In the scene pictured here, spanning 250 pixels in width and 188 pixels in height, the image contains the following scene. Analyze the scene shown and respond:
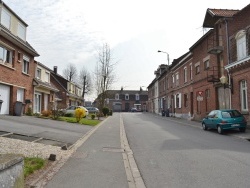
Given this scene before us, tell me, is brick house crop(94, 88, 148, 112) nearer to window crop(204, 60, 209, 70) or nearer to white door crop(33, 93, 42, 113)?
white door crop(33, 93, 42, 113)

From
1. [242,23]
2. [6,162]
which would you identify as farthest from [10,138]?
[242,23]

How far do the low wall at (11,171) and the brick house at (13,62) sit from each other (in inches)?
629

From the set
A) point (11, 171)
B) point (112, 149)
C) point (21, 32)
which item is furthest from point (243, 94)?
point (11, 171)

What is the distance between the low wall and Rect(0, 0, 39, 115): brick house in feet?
52.4

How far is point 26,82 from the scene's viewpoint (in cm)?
2555

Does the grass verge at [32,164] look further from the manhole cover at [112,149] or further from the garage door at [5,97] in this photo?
the garage door at [5,97]

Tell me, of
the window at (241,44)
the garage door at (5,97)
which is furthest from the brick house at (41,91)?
the window at (241,44)

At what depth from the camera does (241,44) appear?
2139 cm

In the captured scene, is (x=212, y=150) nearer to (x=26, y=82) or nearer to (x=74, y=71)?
(x=26, y=82)

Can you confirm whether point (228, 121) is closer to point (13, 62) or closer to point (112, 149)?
point (112, 149)

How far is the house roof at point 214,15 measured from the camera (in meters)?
24.4

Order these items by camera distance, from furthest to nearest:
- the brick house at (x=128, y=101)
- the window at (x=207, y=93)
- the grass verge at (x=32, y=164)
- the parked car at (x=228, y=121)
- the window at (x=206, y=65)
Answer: the brick house at (x=128, y=101) → the window at (x=206, y=65) → the window at (x=207, y=93) → the parked car at (x=228, y=121) → the grass verge at (x=32, y=164)

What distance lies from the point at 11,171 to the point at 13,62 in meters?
19.7

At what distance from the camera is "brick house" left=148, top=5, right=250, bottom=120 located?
68.3 ft
